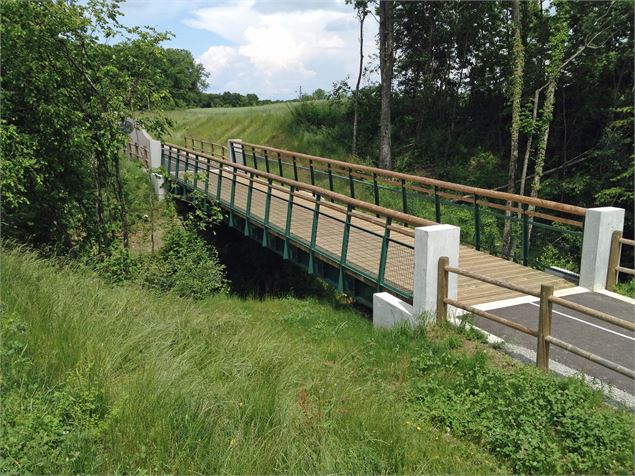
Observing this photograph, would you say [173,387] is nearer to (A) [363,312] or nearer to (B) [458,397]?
(B) [458,397]

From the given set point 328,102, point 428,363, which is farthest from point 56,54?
point 328,102

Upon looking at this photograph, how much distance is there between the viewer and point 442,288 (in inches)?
238

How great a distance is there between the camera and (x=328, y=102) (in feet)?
96.4

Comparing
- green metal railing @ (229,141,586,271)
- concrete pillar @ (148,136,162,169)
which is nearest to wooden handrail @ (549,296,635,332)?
green metal railing @ (229,141,586,271)

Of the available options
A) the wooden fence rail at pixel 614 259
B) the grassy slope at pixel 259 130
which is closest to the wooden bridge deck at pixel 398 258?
the wooden fence rail at pixel 614 259

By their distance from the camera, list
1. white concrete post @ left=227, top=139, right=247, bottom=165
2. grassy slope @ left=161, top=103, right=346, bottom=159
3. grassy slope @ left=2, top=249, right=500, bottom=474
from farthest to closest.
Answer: grassy slope @ left=161, top=103, right=346, bottom=159, white concrete post @ left=227, top=139, right=247, bottom=165, grassy slope @ left=2, top=249, right=500, bottom=474

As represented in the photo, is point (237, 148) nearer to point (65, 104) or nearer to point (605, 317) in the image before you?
point (65, 104)

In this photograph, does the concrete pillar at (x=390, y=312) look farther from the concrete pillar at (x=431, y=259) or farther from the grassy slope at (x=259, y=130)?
the grassy slope at (x=259, y=130)

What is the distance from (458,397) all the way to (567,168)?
16.7 metres

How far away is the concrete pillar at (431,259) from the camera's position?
6012mm

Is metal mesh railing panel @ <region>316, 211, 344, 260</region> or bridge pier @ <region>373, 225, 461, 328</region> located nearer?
bridge pier @ <region>373, 225, 461, 328</region>

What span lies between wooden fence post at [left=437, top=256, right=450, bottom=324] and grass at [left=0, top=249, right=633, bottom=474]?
0.88 feet

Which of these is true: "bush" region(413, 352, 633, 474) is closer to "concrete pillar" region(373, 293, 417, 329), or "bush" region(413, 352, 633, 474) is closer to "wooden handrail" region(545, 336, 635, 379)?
"wooden handrail" region(545, 336, 635, 379)

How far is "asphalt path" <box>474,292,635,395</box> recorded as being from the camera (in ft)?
16.0
